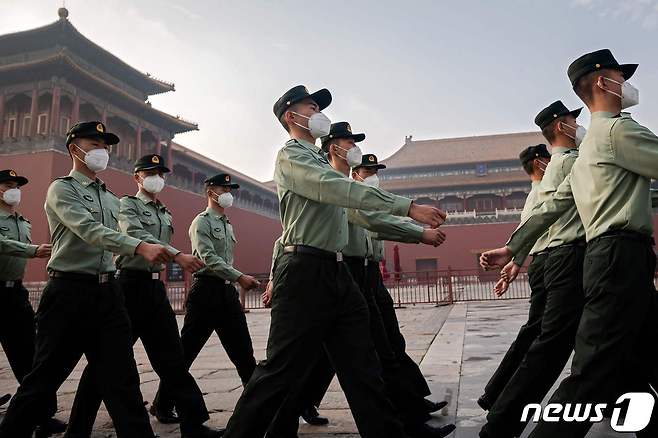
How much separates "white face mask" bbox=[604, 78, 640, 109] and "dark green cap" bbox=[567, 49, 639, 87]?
0.22 ft

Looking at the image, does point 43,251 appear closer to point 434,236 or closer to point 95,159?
point 95,159

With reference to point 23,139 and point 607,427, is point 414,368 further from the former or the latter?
point 23,139

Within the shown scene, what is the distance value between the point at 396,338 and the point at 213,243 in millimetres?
1494

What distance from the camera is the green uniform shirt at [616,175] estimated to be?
67.9 inches

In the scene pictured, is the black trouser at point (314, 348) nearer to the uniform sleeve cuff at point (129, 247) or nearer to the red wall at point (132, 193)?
the uniform sleeve cuff at point (129, 247)

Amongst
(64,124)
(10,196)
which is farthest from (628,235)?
(64,124)

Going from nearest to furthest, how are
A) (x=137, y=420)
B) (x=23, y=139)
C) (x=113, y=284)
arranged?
(x=137, y=420) < (x=113, y=284) < (x=23, y=139)

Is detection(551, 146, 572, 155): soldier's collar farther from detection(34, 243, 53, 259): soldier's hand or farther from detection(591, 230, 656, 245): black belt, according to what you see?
detection(34, 243, 53, 259): soldier's hand

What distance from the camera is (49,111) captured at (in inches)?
607

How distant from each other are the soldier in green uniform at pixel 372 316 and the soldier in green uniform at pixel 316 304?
390mm

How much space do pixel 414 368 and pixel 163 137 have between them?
19020 mm

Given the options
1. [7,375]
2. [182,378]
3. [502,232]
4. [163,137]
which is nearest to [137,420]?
[182,378]

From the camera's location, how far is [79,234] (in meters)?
2.30

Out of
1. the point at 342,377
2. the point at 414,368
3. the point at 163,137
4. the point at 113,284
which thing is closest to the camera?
the point at 342,377
